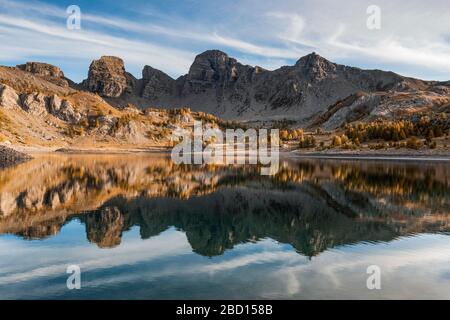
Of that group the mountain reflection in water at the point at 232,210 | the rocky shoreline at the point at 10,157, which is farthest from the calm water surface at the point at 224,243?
the rocky shoreline at the point at 10,157

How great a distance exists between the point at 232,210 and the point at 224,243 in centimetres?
1367

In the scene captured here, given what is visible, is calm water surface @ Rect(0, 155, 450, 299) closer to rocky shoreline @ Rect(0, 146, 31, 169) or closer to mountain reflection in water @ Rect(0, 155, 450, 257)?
mountain reflection in water @ Rect(0, 155, 450, 257)

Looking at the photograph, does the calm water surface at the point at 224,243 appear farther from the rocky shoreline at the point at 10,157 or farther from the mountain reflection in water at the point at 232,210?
the rocky shoreline at the point at 10,157

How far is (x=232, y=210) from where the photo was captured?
129 feet

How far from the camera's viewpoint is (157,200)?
151ft

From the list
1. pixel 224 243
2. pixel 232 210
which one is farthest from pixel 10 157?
pixel 224 243

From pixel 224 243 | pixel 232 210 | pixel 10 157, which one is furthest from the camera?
pixel 10 157

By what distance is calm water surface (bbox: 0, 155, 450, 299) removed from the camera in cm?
1762

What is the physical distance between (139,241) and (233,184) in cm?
3722

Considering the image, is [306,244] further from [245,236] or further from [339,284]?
[339,284]

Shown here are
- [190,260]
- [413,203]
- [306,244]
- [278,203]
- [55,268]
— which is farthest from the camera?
[278,203]

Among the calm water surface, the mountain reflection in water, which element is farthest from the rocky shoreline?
the calm water surface

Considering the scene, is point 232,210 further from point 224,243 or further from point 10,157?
point 10,157
